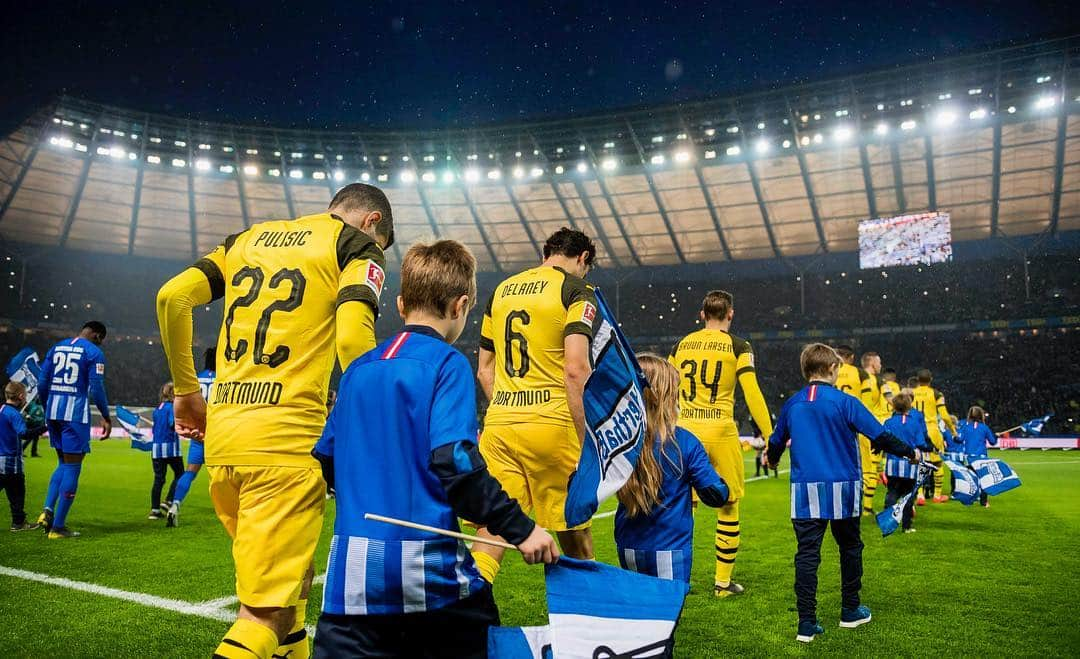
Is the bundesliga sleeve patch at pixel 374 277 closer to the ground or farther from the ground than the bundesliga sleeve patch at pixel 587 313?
closer to the ground

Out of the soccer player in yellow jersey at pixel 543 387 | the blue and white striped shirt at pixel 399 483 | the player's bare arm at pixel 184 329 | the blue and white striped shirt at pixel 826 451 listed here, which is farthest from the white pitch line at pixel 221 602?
the blue and white striped shirt at pixel 826 451

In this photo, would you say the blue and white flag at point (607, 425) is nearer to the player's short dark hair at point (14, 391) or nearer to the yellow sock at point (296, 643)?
the yellow sock at point (296, 643)

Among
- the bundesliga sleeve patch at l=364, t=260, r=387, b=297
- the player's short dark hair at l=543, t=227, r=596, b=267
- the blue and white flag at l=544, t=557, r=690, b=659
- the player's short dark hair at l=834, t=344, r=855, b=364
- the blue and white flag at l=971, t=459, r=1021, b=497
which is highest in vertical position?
the player's short dark hair at l=543, t=227, r=596, b=267

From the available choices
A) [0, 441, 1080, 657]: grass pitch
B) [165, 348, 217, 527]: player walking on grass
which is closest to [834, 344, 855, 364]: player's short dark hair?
[0, 441, 1080, 657]: grass pitch

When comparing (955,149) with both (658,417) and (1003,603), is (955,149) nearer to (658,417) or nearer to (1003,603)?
(1003,603)

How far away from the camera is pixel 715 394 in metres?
6.05

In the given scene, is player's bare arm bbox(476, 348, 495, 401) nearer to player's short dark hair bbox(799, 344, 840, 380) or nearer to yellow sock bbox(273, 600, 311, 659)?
player's short dark hair bbox(799, 344, 840, 380)

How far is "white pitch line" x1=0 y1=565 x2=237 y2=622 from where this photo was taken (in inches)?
187

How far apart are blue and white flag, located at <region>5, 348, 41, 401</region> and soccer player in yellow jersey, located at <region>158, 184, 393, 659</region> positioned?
7.76 m

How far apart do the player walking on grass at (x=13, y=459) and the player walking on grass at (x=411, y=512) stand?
764 cm

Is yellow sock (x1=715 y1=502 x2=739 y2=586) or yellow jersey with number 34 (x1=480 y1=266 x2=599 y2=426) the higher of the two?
yellow jersey with number 34 (x1=480 y1=266 x2=599 y2=426)

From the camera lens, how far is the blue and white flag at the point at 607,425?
7.95ft

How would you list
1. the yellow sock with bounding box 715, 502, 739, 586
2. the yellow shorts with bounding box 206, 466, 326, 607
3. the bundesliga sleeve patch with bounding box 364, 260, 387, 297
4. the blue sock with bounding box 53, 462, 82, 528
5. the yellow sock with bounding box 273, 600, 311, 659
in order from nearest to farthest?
the yellow shorts with bounding box 206, 466, 326, 607 < the bundesliga sleeve patch with bounding box 364, 260, 387, 297 < the yellow sock with bounding box 273, 600, 311, 659 < the yellow sock with bounding box 715, 502, 739, 586 < the blue sock with bounding box 53, 462, 82, 528

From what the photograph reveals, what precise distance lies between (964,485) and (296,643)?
330 inches
